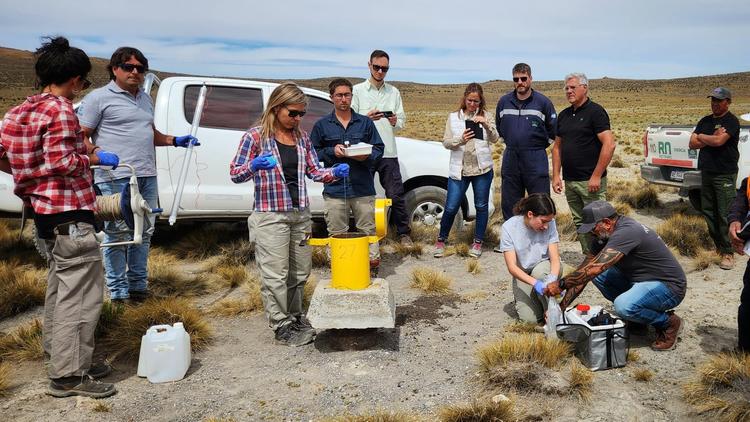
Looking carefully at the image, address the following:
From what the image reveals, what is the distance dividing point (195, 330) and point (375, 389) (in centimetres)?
153

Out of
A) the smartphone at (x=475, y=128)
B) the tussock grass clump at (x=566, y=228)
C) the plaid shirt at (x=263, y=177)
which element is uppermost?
the smartphone at (x=475, y=128)

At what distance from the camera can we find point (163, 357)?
3662 millimetres

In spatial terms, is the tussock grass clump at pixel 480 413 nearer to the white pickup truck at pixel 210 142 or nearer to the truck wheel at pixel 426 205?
the white pickup truck at pixel 210 142

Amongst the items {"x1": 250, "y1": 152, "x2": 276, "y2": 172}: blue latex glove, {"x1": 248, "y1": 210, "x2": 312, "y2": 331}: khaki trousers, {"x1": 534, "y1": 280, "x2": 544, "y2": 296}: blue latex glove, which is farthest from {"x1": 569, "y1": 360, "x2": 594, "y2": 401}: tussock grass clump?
{"x1": 250, "y1": 152, "x2": 276, "y2": 172}: blue latex glove

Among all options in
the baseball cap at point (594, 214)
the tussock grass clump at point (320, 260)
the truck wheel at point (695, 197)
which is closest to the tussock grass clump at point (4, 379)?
the tussock grass clump at point (320, 260)

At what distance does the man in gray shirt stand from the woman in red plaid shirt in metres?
0.89

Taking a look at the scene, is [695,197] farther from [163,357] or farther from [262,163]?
[163,357]

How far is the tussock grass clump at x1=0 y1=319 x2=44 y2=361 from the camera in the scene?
3.99 m

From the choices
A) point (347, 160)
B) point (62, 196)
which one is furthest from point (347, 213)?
point (62, 196)

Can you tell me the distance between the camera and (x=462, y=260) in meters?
6.50

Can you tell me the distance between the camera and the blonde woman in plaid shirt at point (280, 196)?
393 centimetres

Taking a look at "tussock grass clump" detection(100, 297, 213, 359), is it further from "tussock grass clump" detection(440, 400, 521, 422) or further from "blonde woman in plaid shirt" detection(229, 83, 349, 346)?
"tussock grass clump" detection(440, 400, 521, 422)

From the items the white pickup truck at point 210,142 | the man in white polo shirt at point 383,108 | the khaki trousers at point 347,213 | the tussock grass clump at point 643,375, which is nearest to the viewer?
the tussock grass clump at point 643,375

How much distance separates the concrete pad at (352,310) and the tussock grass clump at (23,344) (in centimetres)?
187
